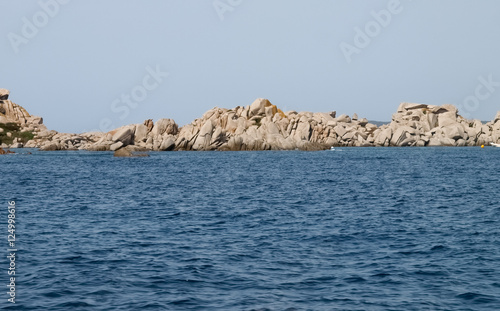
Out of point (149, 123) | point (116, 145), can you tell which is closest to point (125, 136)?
point (116, 145)

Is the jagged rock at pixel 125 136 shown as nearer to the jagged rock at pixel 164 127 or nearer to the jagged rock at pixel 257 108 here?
the jagged rock at pixel 164 127

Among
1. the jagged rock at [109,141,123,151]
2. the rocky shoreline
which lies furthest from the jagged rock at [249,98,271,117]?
the jagged rock at [109,141,123,151]

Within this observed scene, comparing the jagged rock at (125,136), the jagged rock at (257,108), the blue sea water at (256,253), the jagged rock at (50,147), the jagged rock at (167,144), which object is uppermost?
the jagged rock at (257,108)

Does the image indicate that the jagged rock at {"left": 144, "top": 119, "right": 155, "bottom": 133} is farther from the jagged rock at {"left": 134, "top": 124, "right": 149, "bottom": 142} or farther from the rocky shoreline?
the jagged rock at {"left": 134, "top": 124, "right": 149, "bottom": 142}

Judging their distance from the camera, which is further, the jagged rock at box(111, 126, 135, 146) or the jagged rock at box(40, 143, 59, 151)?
the jagged rock at box(40, 143, 59, 151)

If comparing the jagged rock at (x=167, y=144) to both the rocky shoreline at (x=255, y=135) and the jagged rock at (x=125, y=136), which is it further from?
the jagged rock at (x=125, y=136)

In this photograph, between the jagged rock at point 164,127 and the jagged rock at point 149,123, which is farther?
the jagged rock at point 149,123

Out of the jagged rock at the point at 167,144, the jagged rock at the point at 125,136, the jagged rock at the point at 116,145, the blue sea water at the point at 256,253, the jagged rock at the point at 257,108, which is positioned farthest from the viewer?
the jagged rock at the point at 257,108

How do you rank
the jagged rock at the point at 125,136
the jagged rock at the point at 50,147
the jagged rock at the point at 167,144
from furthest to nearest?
the jagged rock at the point at 50,147 → the jagged rock at the point at 167,144 → the jagged rock at the point at 125,136

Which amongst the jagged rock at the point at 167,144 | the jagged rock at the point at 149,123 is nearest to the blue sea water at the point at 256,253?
the jagged rock at the point at 167,144

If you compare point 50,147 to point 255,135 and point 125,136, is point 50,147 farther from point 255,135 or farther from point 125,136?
point 255,135

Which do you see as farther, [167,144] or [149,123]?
[149,123]

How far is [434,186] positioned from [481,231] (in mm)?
24648

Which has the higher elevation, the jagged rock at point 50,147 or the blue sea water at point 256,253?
the jagged rock at point 50,147
